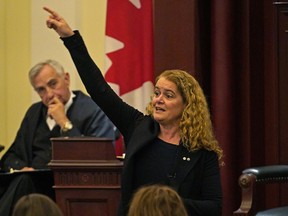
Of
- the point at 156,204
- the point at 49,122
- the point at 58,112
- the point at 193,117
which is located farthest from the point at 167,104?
the point at 49,122

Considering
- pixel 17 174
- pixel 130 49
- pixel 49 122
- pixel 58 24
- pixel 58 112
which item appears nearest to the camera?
pixel 58 24

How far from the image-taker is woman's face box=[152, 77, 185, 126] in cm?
429

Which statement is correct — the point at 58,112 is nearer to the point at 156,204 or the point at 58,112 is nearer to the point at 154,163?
the point at 154,163

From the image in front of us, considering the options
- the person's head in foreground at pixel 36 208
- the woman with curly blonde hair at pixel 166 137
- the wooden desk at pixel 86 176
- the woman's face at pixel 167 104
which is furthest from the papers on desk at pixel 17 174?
the person's head in foreground at pixel 36 208

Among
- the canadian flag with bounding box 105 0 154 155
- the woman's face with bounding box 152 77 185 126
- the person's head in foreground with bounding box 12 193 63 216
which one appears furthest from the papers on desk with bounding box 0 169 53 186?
the person's head in foreground with bounding box 12 193 63 216

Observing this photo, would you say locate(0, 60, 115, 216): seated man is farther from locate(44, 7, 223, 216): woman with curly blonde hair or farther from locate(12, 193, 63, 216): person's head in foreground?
locate(12, 193, 63, 216): person's head in foreground

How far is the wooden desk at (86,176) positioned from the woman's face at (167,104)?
0.87m

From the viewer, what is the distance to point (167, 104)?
4305mm

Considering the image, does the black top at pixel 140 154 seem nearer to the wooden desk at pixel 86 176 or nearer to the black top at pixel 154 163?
the black top at pixel 154 163

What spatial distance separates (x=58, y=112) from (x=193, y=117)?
1.85 meters

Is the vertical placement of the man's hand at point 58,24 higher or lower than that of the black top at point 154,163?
higher

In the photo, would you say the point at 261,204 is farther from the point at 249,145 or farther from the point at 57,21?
the point at 57,21

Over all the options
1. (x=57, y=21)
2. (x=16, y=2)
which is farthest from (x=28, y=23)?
(x=57, y=21)

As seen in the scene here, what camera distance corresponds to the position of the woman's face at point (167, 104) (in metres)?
4.29
